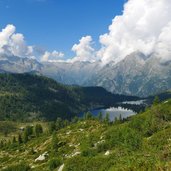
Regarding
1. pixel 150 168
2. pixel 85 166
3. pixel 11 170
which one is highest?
pixel 150 168

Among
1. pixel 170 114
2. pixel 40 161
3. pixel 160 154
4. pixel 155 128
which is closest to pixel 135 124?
pixel 170 114

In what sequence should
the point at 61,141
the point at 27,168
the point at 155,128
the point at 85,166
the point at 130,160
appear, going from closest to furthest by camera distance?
the point at 130,160 → the point at 85,166 → the point at 155,128 → the point at 27,168 → the point at 61,141

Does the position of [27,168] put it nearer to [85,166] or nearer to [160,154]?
[85,166]

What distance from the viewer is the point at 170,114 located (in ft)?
333

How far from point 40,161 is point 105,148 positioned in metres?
38.0

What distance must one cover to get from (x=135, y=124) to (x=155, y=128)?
2268 centimetres

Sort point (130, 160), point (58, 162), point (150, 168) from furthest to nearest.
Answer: point (58, 162) < point (130, 160) < point (150, 168)

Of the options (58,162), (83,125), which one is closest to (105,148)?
(58,162)

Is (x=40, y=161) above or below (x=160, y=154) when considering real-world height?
below

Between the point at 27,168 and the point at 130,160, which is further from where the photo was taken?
the point at 27,168

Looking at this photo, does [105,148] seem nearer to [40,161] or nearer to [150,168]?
[40,161]

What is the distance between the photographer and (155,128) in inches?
2874

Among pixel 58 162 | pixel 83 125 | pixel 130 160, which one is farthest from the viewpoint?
pixel 83 125

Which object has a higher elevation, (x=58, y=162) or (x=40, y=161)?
(x=58, y=162)
